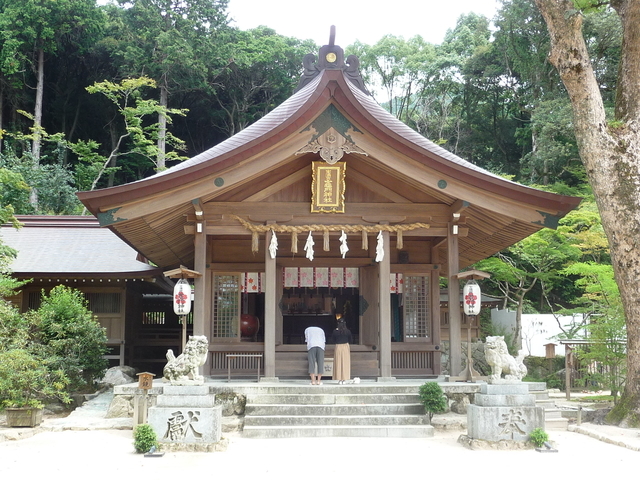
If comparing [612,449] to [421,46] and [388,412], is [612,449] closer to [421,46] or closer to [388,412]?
[388,412]

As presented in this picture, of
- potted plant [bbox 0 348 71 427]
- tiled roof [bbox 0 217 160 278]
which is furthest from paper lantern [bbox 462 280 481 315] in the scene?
tiled roof [bbox 0 217 160 278]

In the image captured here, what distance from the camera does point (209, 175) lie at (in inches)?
439

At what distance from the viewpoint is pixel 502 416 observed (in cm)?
888

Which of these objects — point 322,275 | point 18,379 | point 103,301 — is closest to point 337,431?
point 322,275

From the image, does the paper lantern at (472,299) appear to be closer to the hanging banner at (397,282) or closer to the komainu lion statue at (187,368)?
the hanging banner at (397,282)

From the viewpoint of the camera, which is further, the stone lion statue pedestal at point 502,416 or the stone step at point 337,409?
the stone step at point 337,409

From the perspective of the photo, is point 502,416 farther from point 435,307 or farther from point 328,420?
point 435,307

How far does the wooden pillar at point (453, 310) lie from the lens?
463 inches

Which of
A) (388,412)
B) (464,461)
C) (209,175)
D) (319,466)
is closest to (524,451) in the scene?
(464,461)

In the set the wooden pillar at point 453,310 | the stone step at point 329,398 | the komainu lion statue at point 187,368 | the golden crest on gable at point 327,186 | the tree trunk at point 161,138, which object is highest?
the tree trunk at point 161,138

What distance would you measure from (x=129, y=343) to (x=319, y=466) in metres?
11.6

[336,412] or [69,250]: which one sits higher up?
[69,250]

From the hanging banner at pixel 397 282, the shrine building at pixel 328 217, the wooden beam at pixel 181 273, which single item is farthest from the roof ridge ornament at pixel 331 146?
the hanging banner at pixel 397 282

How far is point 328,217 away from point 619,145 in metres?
5.59
